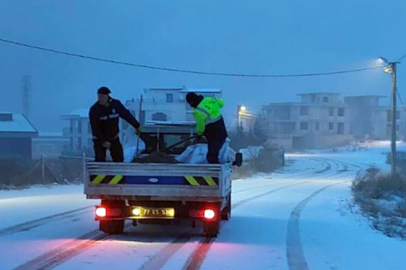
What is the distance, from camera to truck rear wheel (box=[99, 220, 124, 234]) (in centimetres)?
Result: 1120

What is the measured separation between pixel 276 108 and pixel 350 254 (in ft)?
369

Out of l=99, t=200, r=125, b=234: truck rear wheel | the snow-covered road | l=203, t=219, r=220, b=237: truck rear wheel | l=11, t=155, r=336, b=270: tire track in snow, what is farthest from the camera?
l=203, t=219, r=220, b=237: truck rear wheel

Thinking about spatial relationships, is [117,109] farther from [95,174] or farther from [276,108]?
[276,108]

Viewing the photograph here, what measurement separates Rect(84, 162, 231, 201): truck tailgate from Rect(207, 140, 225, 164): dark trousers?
1070mm

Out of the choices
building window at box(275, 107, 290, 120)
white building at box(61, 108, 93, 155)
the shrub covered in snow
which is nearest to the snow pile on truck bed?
the shrub covered in snow

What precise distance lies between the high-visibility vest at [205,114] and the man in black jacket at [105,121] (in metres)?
1.24

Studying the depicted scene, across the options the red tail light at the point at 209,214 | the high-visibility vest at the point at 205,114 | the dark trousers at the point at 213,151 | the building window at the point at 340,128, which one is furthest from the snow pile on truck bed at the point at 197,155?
the building window at the point at 340,128

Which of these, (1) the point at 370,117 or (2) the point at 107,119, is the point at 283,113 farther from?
(2) the point at 107,119

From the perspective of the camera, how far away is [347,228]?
13828 mm

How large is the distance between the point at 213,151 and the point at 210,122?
0.51 metres

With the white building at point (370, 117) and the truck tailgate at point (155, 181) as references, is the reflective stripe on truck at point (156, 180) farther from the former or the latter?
the white building at point (370, 117)

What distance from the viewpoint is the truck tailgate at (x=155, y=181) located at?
10.4 meters

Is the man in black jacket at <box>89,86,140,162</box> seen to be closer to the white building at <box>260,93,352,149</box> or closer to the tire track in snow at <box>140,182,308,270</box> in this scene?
the tire track in snow at <box>140,182,308,270</box>

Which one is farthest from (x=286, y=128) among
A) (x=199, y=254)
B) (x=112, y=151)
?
(x=199, y=254)
